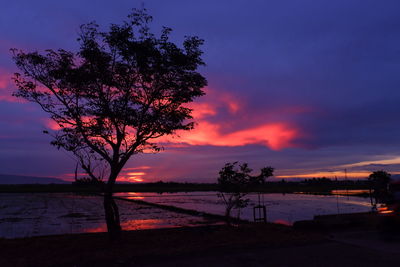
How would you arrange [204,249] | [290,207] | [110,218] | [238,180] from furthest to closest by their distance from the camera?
[290,207], [238,180], [110,218], [204,249]

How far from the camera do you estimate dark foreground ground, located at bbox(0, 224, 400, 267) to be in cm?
1184

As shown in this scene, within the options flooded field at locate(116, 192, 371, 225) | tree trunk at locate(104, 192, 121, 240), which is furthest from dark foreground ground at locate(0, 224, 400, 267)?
flooded field at locate(116, 192, 371, 225)

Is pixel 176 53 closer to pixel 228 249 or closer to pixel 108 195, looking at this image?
pixel 108 195

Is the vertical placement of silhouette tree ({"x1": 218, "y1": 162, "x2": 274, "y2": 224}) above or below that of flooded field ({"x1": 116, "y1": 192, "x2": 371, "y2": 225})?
above

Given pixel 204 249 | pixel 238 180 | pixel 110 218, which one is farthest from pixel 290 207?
pixel 110 218

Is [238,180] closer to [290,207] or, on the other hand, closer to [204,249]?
[204,249]

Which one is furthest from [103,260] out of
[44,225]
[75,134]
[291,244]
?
[44,225]

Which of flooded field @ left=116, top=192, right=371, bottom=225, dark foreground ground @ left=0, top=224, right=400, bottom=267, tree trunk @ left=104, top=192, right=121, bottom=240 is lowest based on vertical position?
flooded field @ left=116, top=192, right=371, bottom=225

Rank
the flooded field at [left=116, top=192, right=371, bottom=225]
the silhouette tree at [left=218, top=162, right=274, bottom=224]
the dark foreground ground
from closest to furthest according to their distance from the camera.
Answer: the dark foreground ground
the silhouette tree at [left=218, top=162, right=274, bottom=224]
the flooded field at [left=116, top=192, right=371, bottom=225]

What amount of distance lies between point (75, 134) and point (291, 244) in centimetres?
1266

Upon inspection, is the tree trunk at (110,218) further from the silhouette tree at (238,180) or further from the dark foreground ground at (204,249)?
the silhouette tree at (238,180)

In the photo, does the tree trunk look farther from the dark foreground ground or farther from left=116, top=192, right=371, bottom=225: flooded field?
left=116, top=192, right=371, bottom=225: flooded field

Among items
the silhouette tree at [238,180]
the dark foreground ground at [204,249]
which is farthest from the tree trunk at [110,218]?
the silhouette tree at [238,180]

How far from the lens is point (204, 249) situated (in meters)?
13.9
